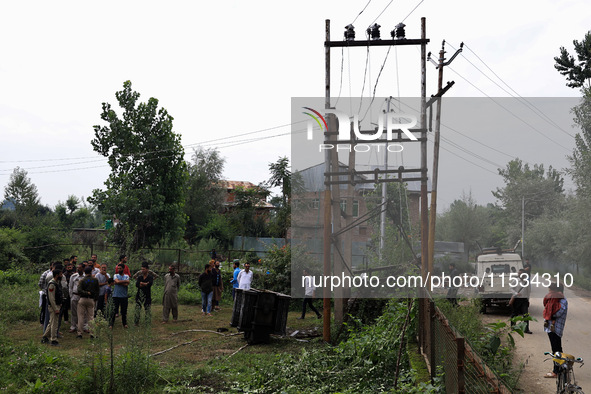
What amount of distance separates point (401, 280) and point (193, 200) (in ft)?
141

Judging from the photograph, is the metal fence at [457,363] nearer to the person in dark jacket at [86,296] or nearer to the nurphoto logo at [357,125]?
the nurphoto logo at [357,125]

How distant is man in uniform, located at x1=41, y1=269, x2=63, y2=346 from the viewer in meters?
11.4

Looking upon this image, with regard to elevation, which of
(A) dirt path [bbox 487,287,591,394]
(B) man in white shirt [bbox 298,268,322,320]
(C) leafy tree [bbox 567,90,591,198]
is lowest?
(A) dirt path [bbox 487,287,591,394]

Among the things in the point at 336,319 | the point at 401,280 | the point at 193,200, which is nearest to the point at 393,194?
the point at 401,280

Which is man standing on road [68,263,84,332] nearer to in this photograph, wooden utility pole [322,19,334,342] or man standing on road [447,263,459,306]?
wooden utility pole [322,19,334,342]

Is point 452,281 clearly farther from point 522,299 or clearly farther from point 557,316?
point 557,316

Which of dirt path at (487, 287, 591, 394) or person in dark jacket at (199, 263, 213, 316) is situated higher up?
person in dark jacket at (199, 263, 213, 316)

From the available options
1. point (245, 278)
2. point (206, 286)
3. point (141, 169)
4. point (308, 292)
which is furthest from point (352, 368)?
point (141, 169)

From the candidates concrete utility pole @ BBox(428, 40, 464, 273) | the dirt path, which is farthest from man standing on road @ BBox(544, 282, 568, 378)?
concrete utility pole @ BBox(428, 40, 464, 273)

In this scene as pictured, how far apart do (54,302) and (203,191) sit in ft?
147

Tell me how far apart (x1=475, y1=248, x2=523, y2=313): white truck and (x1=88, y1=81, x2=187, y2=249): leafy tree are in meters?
19.6

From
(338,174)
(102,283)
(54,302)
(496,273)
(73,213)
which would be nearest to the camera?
(54,302)

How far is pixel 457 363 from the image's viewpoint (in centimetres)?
421

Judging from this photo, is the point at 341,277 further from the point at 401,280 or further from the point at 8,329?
the point at 8,329
